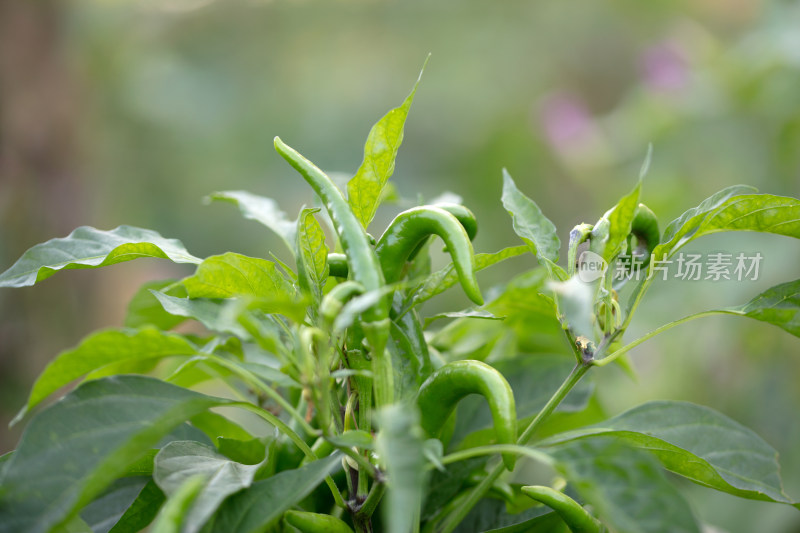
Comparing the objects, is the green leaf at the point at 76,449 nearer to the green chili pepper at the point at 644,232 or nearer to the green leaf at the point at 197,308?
the green leaf at the point at 197,308

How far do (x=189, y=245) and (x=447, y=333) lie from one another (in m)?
2.41

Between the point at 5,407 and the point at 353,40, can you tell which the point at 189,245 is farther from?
the point at 5,407

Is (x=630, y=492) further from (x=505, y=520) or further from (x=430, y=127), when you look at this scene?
(x=430, y=127)

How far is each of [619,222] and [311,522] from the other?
23 cm

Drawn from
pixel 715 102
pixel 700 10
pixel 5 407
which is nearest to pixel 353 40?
pixel 700 10

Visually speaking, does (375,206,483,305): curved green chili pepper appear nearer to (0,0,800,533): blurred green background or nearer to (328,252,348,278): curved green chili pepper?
(328,252,348,278): curved green chili pepper

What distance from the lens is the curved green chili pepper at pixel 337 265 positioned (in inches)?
16.0

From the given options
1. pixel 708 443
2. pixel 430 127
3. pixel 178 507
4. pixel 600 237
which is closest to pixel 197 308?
pixel 178 507

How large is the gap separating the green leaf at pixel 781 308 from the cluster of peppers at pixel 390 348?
2.9 inches

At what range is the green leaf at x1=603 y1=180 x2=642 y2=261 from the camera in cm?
37

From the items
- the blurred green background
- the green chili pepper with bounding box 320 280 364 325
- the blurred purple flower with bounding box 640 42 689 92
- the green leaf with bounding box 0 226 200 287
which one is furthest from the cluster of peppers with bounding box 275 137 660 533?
the blurred purple flower with bounding box 640 42 689 92

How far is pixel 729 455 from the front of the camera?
0.44 meters

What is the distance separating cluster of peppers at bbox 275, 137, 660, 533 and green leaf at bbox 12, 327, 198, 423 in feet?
0.23

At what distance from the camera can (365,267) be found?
343mm
